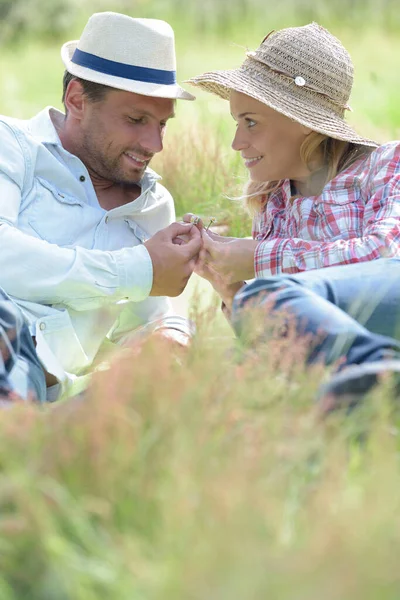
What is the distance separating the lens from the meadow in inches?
61.2

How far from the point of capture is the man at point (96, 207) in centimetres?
339

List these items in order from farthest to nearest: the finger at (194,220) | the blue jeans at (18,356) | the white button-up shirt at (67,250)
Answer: the finger at (194,220)
the white button-up shirt at (67,250)
the blue jeans at (18,356)

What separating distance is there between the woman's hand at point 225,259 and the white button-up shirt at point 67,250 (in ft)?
0.72

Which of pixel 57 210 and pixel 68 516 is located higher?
pixel 68 516

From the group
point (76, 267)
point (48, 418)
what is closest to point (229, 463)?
point (48, 418)

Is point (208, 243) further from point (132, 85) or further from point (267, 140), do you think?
point (132, 85)

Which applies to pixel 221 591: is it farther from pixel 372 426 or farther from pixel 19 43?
pixel 19 43

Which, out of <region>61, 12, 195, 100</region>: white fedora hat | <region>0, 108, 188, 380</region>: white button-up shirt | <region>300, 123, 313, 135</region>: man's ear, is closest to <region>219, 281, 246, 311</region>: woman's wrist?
<region>0, 108, 188, 380</region>: white button-up shirt

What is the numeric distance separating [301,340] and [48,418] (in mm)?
611

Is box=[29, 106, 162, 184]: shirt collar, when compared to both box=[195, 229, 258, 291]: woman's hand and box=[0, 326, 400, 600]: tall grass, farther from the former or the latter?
box=[0, 326, 400, 600]: tall grass

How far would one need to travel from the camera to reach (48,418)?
205cm

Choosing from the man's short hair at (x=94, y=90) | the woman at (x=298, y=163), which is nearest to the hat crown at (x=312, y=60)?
the woman at (x=298, y=163)

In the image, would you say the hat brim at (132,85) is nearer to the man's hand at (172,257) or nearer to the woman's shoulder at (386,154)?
the man's hand at (172,257)

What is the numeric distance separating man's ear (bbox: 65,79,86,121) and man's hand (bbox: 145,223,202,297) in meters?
0.64
